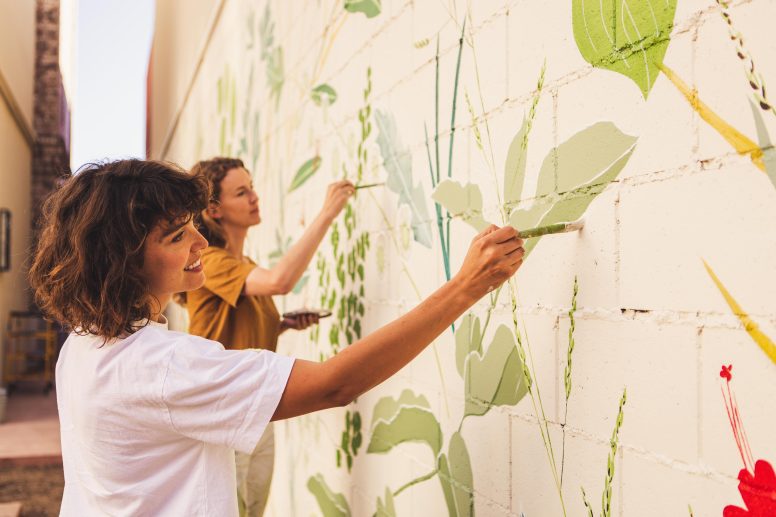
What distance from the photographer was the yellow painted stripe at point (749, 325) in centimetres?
92

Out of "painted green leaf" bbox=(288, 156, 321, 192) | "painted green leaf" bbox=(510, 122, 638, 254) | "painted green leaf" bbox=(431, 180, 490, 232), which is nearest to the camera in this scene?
"painted green leaf" bbox=(510, 122, 638, 254)

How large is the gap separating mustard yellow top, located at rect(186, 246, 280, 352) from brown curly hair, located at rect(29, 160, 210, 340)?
0.87 meters

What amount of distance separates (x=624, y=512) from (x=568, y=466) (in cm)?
15

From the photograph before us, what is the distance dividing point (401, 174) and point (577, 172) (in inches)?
31.5

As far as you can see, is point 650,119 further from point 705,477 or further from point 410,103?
point 410,103

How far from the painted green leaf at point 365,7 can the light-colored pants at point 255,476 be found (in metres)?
1.39

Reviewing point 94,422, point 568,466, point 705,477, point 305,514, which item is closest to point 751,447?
point 705,477

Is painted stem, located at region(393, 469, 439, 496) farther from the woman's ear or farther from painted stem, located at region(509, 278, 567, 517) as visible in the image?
the woman's ear

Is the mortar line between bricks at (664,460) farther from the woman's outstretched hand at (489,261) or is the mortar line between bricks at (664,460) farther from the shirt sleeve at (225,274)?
the shirt sleeve at (225,274)

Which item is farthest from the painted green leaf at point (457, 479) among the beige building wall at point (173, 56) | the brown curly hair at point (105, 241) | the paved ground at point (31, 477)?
the beige building wall at point (173, 56)

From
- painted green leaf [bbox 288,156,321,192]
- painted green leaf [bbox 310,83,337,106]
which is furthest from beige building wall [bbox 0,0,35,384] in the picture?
painted green leaf [bbox 310,83,337,106]

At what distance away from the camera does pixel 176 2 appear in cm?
983

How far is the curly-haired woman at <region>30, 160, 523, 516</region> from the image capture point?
1239mm

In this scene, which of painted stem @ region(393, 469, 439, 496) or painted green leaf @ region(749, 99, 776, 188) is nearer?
painted green leaf @ region(749, 99, 776, 188)
